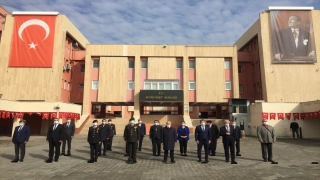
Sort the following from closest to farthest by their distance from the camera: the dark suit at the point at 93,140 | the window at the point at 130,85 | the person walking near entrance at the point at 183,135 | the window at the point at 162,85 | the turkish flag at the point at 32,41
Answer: the dark suit at the point at 93,140
the person walking near entrance at the point at 183,135
the turkish flag at the point at 32,41
the window at the point at 162,85
the window at the point at 130,85

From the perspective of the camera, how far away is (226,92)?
33.9 m

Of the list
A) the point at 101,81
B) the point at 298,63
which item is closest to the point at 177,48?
the point at 101,81

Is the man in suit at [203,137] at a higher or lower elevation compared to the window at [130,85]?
lower

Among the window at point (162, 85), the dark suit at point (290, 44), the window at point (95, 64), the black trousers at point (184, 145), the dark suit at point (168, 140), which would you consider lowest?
the black trousers at point (184, 145)

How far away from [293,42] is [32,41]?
122 ft

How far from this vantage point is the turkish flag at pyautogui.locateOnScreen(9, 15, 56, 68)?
32.1 m

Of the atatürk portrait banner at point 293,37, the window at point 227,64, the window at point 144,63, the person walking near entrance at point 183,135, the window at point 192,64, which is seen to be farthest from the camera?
the window at point 144,63

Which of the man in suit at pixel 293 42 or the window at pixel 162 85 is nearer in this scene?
the man in suit at pixel 293 42

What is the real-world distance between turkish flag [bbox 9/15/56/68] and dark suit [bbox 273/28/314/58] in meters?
32.5

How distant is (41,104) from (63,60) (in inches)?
374

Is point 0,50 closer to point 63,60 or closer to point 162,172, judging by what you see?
point 63,60

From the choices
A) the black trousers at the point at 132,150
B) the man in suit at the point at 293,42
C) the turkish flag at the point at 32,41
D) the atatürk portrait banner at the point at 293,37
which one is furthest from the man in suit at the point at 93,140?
the man in suit at the point at 293,42

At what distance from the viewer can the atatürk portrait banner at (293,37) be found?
31.9 metres

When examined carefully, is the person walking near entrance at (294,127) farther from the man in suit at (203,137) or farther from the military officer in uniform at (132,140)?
the military officer in uniform at (132,140)
